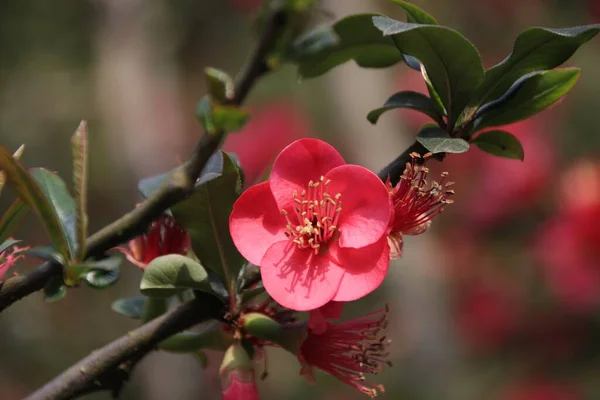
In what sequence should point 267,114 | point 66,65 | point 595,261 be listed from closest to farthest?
point 595,261 → point 267,114 → point 66,65

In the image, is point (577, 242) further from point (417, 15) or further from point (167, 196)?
point (167, 196)

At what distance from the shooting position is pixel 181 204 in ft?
1.66

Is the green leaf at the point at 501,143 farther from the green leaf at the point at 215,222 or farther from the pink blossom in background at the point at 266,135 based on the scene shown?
the pink blossom in background at the point at 266,135

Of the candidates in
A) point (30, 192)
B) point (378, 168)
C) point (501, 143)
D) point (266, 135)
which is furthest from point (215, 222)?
point (266, 135)

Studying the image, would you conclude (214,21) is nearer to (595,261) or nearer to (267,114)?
(267,114)

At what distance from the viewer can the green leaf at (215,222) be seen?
0.50m

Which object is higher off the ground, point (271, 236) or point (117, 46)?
point (271, 236)

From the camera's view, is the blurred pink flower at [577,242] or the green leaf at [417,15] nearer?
the green leaf at [417,15]

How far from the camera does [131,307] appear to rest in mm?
615

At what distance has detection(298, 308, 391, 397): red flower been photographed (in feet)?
1.86

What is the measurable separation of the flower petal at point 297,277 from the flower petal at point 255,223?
1cm

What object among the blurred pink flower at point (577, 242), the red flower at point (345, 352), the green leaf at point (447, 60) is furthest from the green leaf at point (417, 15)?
the blurred pink flower at point (577, 242)

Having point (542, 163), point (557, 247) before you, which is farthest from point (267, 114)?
point (557, 247)

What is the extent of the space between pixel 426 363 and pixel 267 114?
2.12 metres
